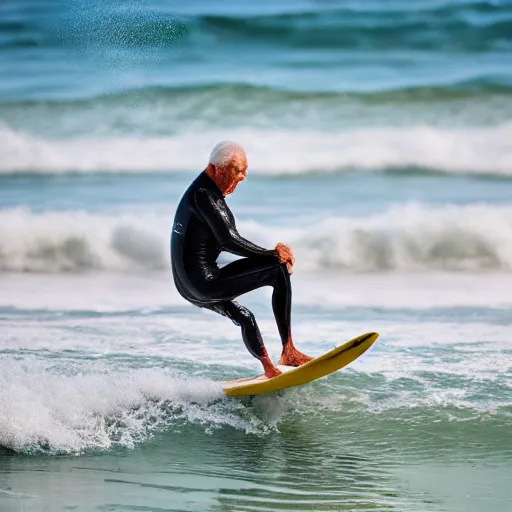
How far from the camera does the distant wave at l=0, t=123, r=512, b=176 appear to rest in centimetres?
802

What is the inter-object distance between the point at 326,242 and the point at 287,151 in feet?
3.51

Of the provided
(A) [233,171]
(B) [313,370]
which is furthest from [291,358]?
(A) [233,171]

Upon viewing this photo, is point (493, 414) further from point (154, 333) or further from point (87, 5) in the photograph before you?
point (87, 5)

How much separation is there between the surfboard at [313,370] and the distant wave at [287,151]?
155 inches

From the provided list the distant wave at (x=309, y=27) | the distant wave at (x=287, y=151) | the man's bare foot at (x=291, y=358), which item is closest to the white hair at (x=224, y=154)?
the man's bare foot at (x=291, y=358)

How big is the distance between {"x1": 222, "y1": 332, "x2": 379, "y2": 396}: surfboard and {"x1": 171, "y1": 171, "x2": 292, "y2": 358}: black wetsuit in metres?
0.13

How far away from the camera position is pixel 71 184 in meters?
8.07

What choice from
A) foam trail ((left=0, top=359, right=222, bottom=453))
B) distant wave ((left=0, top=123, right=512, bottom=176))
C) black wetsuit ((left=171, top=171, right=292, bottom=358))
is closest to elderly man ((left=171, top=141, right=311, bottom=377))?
black wetsuit ((left=171, top=171, right=292, bottom=358))

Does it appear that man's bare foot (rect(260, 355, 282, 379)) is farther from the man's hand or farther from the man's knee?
the man's hand

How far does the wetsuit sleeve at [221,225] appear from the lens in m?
3.96

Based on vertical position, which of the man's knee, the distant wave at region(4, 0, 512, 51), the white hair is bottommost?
the man's knee

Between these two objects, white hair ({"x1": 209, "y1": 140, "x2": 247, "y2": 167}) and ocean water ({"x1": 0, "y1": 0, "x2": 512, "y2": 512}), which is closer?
white hair ({"x1": 209, "y1": 140, "x2": 247, "y2": 167})

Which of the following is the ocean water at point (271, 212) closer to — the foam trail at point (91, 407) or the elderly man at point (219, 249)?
the foam trail at point (91, 407)

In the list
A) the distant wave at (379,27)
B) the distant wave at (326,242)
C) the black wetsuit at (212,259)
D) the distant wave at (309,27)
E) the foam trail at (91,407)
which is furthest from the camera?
the distant wave at (379,27)
